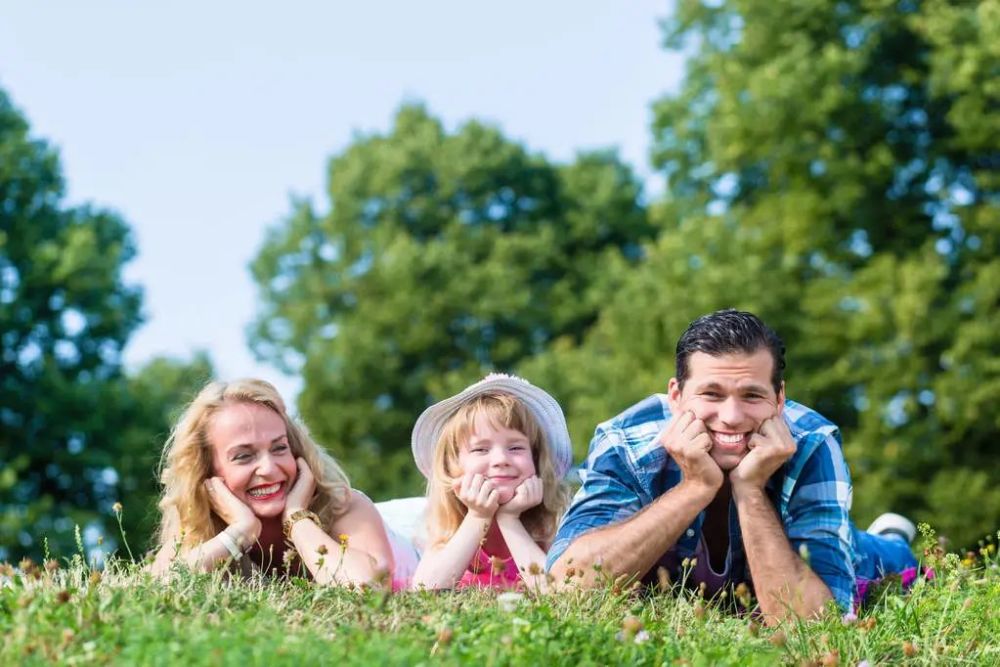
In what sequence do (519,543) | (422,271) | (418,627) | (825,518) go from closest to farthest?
(418,627), (825,518), (519,543), (422,271)

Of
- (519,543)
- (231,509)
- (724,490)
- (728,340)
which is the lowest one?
(519,543)

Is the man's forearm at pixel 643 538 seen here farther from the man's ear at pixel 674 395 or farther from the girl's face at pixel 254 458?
the girl's face at pixel 254 458

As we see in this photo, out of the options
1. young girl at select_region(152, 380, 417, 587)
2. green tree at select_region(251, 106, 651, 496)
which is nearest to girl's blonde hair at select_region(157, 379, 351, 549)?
young girl at select_region(152, 380, 417, 587)

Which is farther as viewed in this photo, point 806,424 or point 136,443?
point 136,443

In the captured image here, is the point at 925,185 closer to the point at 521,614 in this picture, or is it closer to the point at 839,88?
the point at 839,88

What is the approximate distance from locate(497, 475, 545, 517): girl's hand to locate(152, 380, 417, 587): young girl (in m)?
0.72

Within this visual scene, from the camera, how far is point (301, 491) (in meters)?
7.12

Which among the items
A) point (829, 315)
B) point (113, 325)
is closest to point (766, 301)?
point (829, 315)

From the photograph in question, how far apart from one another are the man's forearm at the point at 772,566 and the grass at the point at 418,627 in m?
0.22

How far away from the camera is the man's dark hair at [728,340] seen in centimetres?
627

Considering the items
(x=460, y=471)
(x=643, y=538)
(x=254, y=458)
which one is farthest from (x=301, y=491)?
(x=643, y=538)

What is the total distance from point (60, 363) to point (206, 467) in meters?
18.1

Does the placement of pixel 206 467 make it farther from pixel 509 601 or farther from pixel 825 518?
pixel 825 518

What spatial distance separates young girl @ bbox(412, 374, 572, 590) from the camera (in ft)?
22.1
